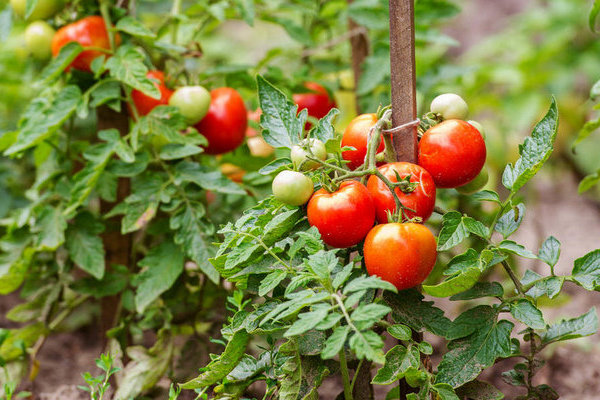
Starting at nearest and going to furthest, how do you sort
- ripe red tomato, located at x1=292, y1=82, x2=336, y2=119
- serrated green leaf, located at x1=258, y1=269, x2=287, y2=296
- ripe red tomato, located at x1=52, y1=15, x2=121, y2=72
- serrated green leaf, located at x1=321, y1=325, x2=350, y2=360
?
serrated green leaf, located at x1=321, y1=325, x2=350, y2=360
serrated green leaf, located at x1=258, y1=269, x2=287, y2=296
ripe red tomato, located at x1=52, y1=15, x2=121, y2=72
ripe red tomato, located at x1=292, y1=82, x2=336, y2=119

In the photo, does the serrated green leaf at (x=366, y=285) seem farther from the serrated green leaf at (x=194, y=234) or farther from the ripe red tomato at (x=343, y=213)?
the serrated green leaf at (x=194, y=234)

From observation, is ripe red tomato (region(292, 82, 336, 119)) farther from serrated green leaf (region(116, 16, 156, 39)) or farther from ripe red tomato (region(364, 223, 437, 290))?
ripe red tomato (region(364, 223, 437, 290))

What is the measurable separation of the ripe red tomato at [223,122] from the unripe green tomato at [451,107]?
1.65 feet

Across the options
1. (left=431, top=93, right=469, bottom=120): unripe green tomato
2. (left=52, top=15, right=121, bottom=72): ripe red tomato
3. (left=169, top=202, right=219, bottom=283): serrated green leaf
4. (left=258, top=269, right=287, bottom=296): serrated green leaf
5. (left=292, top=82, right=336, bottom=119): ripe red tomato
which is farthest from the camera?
(left=292, top=82, right=336, bottom=119): ripe red tomato

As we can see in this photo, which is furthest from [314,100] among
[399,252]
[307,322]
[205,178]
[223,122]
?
[307,322]

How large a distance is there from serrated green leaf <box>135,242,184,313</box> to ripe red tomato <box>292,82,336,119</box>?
471 mm

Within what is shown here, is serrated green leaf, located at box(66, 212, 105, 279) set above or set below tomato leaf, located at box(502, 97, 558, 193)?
below

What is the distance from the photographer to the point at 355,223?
0.75m

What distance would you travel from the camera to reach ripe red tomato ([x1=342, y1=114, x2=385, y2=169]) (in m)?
0.84

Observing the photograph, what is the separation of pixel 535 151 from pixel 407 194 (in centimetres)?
19

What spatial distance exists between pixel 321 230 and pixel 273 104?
0.22 m

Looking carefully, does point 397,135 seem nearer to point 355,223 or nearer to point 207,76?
point 355,223

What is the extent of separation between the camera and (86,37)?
1161 millimetres

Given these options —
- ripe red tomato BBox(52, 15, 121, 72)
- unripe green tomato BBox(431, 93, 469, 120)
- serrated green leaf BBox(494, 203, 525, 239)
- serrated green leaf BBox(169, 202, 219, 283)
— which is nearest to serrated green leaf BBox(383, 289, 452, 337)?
serrated green leaf BBox(494, 203, 525, 239)
